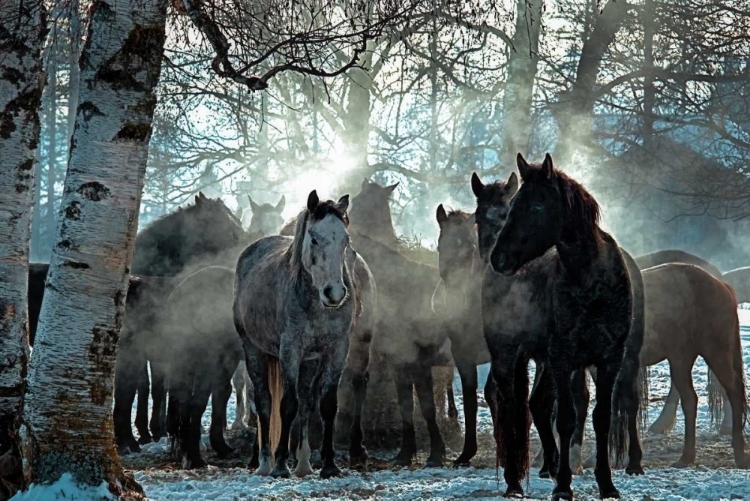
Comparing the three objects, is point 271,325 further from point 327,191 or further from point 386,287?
point 327,191

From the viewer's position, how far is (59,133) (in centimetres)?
4741

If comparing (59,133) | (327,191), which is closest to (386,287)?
(327,191)

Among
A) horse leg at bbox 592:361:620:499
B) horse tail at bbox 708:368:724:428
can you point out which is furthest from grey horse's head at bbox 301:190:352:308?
horse tail at bbox 708:368:724:428

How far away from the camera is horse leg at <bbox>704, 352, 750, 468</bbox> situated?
8.83 metres

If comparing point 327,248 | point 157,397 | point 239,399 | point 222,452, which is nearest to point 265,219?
point 239,399

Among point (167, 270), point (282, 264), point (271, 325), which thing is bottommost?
point (271, 325)

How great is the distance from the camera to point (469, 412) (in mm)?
9328

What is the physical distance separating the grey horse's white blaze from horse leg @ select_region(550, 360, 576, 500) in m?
1.79

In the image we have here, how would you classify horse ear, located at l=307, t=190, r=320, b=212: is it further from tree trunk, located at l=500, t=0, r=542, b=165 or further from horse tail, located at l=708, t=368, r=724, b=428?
tree trunk, located at l=500, t=0, r=542, b=165

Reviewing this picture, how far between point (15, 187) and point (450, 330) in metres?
4.69

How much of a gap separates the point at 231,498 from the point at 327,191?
48.9ft

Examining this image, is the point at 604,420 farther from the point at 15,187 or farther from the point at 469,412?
the point at 15,187

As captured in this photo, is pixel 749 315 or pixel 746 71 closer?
pixel 746 71

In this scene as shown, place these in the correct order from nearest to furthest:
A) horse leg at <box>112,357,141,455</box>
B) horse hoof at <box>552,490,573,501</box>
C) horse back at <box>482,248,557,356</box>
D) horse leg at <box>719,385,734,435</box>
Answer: horse hoof at <box>552,490,573,501</box>
horse back at <box>482,248,557,356</box>
horse leg at <box>112,357,141,455</box>
horse leg at <box>719,385,734,435</box>
